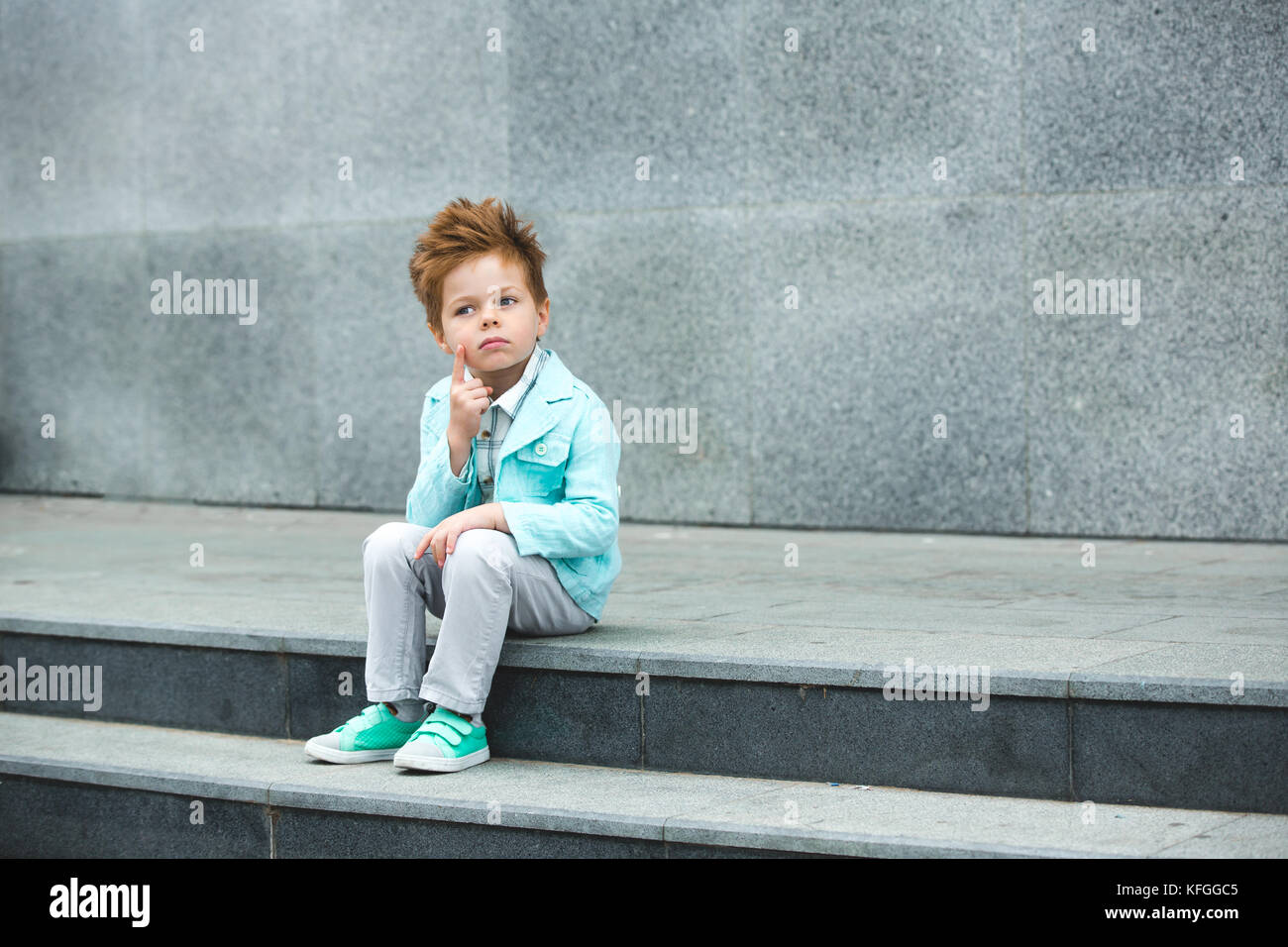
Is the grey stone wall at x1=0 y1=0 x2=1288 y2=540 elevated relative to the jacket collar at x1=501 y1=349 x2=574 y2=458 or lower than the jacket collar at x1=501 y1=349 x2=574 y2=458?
elevated

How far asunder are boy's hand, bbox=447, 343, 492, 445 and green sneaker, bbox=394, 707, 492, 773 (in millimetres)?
654

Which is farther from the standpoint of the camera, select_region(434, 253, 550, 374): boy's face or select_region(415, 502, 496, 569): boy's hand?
select_region(434, 253, 550, 374): boy's face

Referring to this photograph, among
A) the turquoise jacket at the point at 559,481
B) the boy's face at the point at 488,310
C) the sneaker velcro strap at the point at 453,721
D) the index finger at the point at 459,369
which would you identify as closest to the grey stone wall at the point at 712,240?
the turquoise jacket at the point at 559,481

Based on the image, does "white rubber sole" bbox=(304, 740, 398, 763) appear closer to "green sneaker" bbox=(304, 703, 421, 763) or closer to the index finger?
"green sneaker" bbox=(304, 703, 421, 763)

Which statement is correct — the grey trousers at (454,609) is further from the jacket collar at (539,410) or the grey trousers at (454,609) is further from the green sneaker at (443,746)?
the jacket collar at (539,410)

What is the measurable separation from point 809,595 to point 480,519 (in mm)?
1450

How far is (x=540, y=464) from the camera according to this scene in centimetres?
380

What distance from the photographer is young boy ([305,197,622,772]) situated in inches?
143

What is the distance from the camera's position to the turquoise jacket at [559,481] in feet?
12.2

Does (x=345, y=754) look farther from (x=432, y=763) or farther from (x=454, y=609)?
(x=454, y=609)

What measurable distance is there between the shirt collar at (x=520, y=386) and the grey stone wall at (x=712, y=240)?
2816 millimetres

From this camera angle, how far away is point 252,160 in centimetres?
780

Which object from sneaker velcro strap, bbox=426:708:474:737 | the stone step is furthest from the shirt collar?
sneaker velcro strap, bbox=426:708:474:737

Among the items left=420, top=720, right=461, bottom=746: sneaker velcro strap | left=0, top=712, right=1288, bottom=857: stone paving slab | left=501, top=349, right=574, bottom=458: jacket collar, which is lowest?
left=0, top=712, right=1288, bottom=857: stone paving slab
